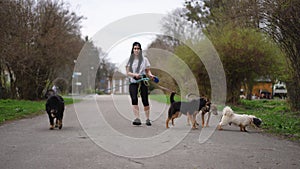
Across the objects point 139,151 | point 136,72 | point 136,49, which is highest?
point 136,49

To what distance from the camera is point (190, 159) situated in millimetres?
5539

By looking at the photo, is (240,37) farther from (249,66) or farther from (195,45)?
(195,45)

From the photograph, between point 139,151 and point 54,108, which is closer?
point 139,151

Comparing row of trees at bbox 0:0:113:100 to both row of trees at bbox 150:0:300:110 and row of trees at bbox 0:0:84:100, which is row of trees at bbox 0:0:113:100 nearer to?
row of trees at bbox 0:0:84:100

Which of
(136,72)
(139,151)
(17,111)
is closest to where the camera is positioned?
(139,151)

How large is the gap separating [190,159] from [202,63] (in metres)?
17.2

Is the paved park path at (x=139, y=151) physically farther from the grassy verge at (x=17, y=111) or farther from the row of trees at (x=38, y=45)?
the row of trees at (x=38, y=45)

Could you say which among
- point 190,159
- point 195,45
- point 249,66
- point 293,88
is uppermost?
point 195,45

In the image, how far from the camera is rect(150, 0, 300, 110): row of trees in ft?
32.5

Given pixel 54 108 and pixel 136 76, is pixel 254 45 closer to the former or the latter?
pixel 136 76

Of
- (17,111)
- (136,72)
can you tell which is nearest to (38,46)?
(17,111)

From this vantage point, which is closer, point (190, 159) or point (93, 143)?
point (190, 159)

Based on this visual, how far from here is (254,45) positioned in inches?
789

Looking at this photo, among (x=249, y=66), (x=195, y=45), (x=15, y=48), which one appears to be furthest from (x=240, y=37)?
(x=15, y=48)
